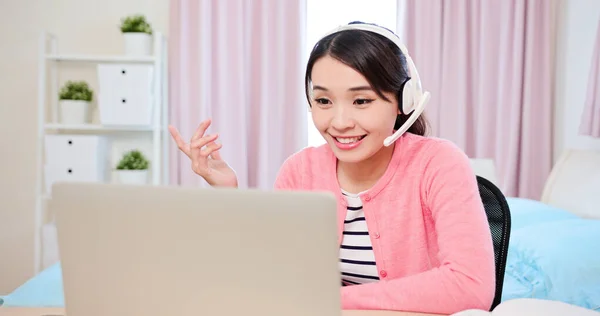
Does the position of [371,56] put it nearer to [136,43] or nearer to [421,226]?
[421,226]

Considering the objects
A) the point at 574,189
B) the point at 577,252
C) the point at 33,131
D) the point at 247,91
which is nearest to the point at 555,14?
the point at 574,189

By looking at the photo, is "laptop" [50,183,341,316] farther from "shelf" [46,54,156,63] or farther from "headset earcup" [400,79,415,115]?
"shelf" [46,54,156,63]

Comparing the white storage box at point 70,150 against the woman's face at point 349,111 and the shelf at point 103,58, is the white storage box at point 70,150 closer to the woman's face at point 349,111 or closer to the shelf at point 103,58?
the shelf at point 103,58

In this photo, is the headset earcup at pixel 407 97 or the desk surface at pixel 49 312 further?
the headset earcup at pixel 407 97

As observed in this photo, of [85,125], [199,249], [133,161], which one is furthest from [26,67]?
[199,249]

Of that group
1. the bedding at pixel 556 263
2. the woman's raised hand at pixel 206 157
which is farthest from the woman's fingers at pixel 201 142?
the bedding at pixel 556 263

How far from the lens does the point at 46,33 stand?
299cm

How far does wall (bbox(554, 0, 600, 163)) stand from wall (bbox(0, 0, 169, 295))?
200cm

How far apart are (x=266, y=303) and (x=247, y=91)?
262 centimetres

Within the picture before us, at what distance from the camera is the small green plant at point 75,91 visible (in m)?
3.00

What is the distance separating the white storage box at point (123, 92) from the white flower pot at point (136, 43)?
78 millimetres

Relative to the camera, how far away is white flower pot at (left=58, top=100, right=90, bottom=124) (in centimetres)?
297

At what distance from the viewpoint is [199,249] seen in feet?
1.86

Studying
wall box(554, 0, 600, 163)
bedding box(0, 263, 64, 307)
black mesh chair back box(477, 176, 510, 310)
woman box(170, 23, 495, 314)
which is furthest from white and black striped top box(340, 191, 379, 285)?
wall box(554, 0, 600, 163)
